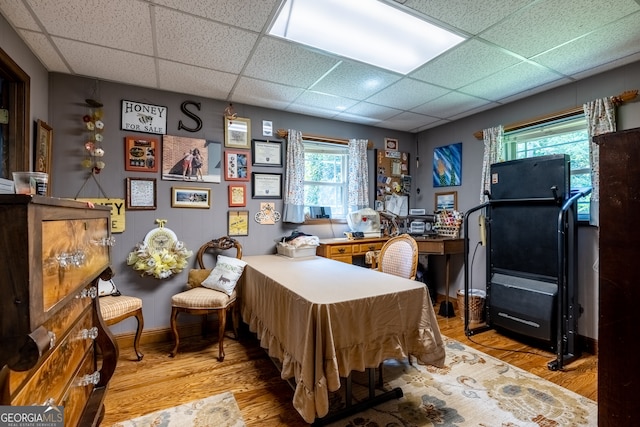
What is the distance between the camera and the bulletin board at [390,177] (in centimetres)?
416

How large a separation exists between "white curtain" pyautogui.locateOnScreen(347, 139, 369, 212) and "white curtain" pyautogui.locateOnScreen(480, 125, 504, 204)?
4.58 ft

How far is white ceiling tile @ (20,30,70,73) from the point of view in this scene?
199cm

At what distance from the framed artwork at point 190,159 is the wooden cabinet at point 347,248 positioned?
4.53 feet

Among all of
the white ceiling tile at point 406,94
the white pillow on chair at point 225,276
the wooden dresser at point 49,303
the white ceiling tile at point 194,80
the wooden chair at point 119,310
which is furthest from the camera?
the white ceiling tile at point 406,94

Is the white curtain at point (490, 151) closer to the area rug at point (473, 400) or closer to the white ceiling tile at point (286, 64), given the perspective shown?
the area rug at point (473, 400)

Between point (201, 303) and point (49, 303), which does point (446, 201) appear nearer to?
point (201, 303)

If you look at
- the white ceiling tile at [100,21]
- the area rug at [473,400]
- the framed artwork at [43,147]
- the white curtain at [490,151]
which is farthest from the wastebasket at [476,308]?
the framed artwork at [43,147]

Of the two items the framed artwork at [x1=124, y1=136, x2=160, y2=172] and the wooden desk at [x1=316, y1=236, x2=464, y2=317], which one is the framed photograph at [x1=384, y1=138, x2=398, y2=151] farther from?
the framed artwork at [x1=124, y1=136, x2=160, y2=172]

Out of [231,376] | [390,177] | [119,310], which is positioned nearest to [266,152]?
[390,177]

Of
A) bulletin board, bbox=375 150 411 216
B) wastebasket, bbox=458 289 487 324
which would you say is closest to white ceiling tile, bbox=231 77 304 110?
bulletin board, bbox=375 150 411 216

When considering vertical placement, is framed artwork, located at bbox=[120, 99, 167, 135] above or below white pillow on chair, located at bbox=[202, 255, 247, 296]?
above

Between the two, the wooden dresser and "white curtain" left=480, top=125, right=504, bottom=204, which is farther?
"white curtain" left=480, top=125, right=504, bottom=204

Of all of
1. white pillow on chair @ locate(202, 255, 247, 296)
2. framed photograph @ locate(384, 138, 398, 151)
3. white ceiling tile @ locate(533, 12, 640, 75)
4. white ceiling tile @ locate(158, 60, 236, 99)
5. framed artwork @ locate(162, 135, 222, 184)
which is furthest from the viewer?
framed photograph @ locate(384, 138, 398, 151)

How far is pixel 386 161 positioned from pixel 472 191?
1.20 metres
